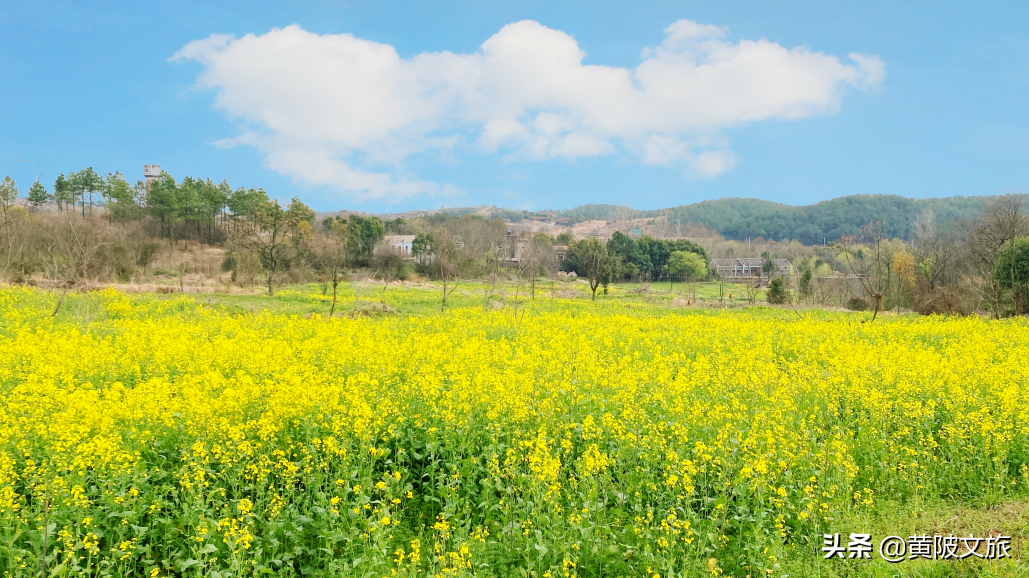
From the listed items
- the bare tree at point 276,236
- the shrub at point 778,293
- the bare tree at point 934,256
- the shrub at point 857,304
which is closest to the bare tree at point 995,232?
the bare tree at point 934,256

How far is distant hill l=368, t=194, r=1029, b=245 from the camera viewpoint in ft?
340

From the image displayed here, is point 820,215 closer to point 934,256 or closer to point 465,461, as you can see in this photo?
point 934,256

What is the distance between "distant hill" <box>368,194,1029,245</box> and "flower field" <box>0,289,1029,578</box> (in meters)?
99.4

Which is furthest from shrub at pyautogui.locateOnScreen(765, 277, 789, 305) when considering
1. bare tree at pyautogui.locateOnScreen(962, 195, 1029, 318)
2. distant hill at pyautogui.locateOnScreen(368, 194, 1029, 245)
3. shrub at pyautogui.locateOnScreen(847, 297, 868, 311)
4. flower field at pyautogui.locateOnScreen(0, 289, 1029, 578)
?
distant hill at pyautogui.locateOnScreen(368, 194, 1029, 245)

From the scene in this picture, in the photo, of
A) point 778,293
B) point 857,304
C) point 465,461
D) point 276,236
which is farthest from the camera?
point 276,236

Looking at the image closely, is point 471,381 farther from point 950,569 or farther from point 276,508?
point 950,569

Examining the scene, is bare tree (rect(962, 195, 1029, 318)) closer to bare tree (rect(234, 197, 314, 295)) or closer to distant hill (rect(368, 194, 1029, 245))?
bare tree (rect(234, 197, 314, 295))

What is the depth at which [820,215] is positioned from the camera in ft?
420

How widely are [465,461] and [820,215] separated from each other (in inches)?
5731

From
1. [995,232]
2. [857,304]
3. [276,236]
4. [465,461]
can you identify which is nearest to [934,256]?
[995,232]

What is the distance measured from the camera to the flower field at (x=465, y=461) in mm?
4480

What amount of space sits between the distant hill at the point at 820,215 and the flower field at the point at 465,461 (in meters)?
99.4

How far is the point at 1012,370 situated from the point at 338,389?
39.7 ft

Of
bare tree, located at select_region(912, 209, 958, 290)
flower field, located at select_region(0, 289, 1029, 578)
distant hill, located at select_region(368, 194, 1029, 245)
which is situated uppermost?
distant hill, located at select_region(368, 194, 1029, 245)
